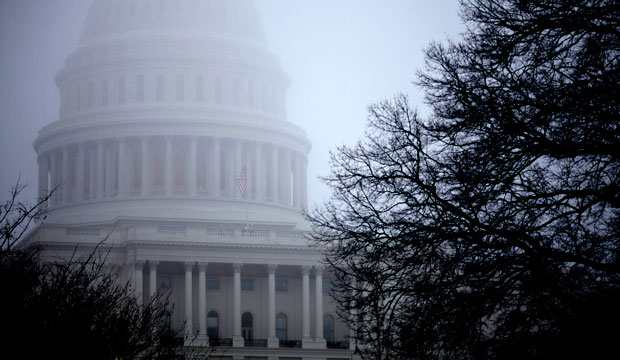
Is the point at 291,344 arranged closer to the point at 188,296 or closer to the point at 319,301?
the point at 319,301

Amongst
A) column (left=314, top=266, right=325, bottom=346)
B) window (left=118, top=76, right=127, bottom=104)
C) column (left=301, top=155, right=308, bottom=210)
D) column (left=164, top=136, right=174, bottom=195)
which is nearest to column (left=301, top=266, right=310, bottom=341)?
column (left=314, top=266, right=325, bottom=346)

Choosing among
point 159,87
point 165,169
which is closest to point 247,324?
point 165,169

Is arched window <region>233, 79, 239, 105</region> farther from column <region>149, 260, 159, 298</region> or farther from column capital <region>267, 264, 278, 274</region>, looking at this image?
column <region>149, 260, 159, 298</region>

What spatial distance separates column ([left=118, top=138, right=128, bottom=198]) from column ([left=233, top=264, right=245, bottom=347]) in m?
29.6

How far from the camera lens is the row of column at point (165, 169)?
136 m

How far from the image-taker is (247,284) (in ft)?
369

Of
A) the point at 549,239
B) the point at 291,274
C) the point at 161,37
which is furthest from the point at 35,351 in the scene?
the point at 161,37

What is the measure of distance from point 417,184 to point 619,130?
442 centimetres

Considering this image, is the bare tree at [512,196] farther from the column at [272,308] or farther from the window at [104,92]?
the window at [104,92]

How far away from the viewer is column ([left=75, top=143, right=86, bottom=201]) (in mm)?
136875

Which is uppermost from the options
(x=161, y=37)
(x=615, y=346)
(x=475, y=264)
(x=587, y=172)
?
(x=161, y=37)

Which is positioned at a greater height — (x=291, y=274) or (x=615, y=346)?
(x=291, y=274)

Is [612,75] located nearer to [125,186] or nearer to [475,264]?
[475,264]

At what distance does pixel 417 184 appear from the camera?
22547 millimetres
